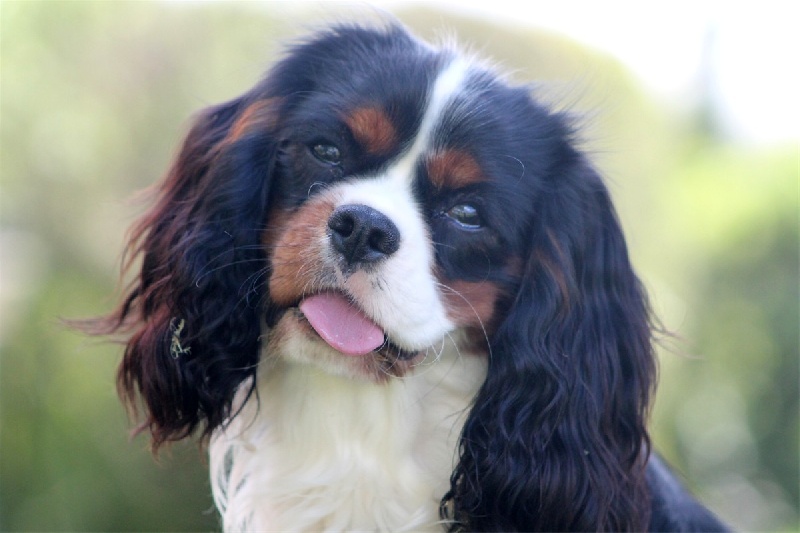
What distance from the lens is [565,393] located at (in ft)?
6.91

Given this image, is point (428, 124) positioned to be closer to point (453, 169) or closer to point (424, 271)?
point (453, 169)

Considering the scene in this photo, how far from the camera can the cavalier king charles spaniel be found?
1993 millimetres

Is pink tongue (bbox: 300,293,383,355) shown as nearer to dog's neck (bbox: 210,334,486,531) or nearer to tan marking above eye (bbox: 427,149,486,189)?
dog's neck (bbox: 210,334,486,531)

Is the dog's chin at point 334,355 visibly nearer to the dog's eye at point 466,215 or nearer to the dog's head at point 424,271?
the dog's head at point 424,271

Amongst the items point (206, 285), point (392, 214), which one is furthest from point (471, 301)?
point (206, 285)

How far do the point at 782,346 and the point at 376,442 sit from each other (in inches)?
191

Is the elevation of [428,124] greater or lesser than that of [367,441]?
greater

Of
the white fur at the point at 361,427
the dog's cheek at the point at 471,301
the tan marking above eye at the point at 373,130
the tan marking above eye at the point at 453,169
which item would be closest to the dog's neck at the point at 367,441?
the white fur at the point at 361,427

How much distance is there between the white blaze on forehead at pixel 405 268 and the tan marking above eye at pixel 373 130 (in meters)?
0.04

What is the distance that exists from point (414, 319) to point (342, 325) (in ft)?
0.52

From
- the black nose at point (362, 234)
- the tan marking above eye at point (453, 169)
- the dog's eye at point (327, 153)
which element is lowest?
the black nose at point (362, 234)

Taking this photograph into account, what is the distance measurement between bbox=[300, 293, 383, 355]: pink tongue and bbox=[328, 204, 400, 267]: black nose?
11cm

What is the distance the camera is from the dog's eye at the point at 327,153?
205 centimetres

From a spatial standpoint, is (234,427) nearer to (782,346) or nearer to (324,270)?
(324,270)
